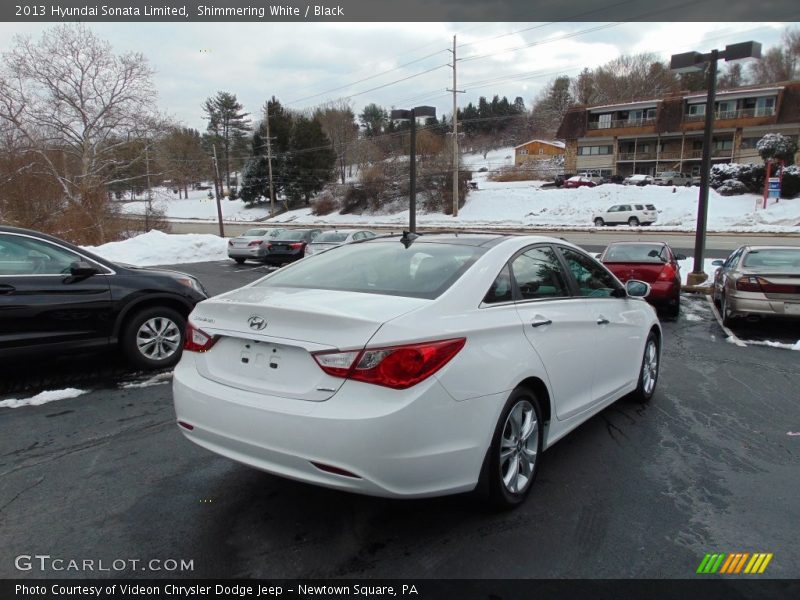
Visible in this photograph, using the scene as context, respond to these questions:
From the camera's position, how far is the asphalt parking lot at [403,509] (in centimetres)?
273

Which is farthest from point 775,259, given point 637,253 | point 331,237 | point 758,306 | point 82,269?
point 331,237

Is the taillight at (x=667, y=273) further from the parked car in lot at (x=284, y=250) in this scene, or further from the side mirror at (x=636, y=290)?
the parked car in lot at (x=284, y=250)

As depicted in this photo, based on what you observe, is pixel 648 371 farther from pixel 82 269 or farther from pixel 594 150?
pixel 594 150

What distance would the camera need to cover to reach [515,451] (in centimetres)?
318

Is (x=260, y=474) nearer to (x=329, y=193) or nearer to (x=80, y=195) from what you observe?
(x=80, y=195)

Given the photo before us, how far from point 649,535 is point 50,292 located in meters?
5.46

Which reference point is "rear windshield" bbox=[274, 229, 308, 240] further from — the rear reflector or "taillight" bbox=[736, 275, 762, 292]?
the rear reflector

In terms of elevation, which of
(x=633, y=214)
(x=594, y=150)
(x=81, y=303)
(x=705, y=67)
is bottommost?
(x=633, y=214)

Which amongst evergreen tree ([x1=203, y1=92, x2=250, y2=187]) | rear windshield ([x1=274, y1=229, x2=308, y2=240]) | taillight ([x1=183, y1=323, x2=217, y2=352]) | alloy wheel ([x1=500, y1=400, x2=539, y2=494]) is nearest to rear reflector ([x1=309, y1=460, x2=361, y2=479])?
alloy wheel ([x1=500, y1=400, x2=539, y2=494])

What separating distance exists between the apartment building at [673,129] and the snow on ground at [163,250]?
50117mm

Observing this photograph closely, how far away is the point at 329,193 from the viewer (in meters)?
62.7

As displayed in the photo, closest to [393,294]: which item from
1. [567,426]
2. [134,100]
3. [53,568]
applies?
[567,426]

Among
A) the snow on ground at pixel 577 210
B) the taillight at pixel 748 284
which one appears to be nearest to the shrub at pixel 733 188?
the snow on ground at pixel 577 210

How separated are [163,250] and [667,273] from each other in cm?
2030
